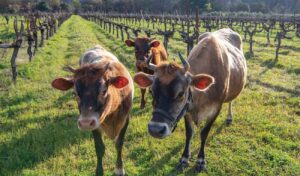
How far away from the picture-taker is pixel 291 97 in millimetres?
9898

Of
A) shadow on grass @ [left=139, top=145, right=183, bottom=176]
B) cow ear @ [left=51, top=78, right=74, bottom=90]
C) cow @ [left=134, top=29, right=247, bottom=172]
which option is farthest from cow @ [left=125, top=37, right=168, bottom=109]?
cow ear @ [left=51, top=78, right=74, bottom=90]

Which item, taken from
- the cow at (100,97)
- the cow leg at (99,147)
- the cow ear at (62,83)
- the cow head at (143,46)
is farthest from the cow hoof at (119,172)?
the cow head at (143,46)

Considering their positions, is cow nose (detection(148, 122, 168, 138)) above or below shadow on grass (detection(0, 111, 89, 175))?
above

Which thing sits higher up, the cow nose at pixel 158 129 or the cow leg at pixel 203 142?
the cow nose at pixel 158 129

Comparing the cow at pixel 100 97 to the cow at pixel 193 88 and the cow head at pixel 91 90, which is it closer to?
the cow head at pixel 91 90

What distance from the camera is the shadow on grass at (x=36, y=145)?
576 cm

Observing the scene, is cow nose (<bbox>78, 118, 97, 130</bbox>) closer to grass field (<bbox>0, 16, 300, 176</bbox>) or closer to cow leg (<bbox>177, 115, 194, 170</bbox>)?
grass field (<bbox>0, 16, 300, 176</bbox>)

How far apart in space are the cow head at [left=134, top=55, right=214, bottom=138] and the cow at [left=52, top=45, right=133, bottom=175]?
22.6 inches

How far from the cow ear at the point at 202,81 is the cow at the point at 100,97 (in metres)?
0.98

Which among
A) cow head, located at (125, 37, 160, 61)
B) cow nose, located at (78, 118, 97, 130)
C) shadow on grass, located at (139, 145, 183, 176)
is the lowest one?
shadow on grass, located at (139, 145, 183, 176)

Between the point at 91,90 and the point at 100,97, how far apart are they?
0.16m

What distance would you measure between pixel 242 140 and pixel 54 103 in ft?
18.4

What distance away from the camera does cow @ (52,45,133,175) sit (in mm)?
3995

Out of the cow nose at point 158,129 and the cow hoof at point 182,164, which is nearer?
the cow nose at point 158,129
